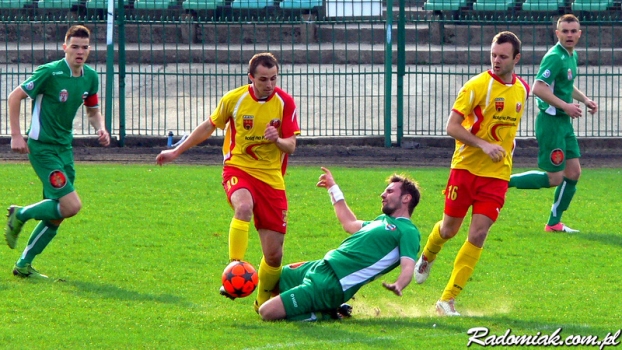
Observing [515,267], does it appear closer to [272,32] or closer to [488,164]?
[488,164]

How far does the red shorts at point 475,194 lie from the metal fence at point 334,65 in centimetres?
878

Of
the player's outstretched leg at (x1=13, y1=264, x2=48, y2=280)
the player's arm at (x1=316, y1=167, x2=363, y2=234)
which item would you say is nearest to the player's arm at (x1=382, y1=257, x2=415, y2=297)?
the player's arm at (x1=316, y1=167, x2=363, y2=234)

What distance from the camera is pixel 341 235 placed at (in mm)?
9648

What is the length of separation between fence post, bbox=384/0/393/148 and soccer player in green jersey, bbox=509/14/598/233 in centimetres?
606

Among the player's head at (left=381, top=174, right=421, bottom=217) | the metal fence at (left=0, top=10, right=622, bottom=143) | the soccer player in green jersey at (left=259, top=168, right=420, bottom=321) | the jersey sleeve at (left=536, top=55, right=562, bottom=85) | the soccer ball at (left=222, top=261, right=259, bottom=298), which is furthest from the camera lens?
the metal fence at (left=0, top=10, right=622, bottom=143)

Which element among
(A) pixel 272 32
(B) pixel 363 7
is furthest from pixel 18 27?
(B) pixel 363 7

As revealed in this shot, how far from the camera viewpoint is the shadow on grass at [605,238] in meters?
9.51

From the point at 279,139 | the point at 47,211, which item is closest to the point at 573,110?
the point at 279,139

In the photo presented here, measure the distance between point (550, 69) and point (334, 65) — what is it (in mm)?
8140

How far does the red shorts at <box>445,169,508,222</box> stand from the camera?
7.11 meters

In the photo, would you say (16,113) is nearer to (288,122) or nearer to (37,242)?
(37,242)

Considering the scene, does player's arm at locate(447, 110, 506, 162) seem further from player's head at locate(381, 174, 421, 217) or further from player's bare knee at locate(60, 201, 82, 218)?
player's bare knee at locate(60, 201, 82, 218)

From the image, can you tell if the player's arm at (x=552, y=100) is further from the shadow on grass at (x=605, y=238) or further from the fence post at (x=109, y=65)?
the fence post at (x=109, y=65)

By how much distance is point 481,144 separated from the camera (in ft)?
22.7
